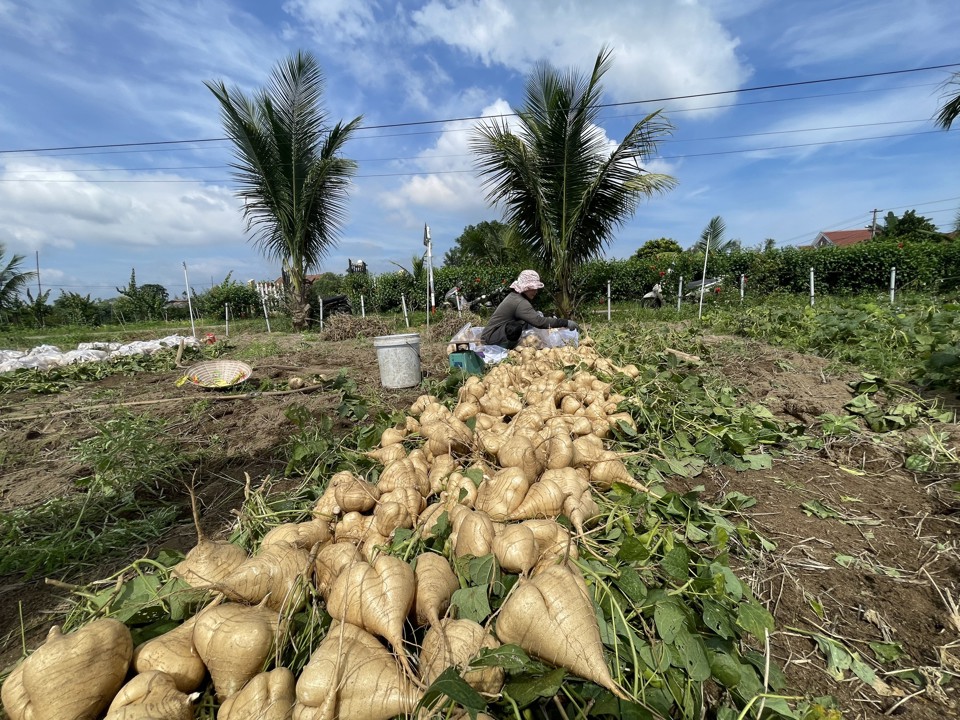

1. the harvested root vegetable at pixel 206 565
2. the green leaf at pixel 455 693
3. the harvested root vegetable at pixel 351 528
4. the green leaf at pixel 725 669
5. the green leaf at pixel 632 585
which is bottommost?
the green leaf at pixel 725 669

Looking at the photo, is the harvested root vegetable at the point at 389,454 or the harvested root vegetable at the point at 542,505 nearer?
the harvested root vegetable at the point at 542,505

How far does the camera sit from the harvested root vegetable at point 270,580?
1186 mm

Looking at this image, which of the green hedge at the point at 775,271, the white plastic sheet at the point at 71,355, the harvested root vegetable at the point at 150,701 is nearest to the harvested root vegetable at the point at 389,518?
the harvested root vegetable at the point at 150,701

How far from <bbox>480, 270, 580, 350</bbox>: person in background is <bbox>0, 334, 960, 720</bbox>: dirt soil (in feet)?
7.72

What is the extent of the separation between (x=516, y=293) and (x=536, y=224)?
483 centimetres

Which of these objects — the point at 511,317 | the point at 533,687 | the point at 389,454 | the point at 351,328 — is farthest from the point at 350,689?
the point at 351,328

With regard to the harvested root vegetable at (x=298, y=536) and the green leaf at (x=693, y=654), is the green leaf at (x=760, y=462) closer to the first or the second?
the green leaf at (x=693, y=654)

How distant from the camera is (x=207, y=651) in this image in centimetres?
104

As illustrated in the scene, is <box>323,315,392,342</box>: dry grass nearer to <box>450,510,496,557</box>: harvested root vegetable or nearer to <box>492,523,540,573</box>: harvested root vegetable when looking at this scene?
<box>450,510,496,557</box>: harvested root vegetable

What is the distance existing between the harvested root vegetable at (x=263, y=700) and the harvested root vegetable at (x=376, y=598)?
0.18 meters

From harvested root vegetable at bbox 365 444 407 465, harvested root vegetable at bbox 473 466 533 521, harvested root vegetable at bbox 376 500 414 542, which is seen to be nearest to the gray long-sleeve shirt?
harvested root vegetable at bbox 365 444 407 465

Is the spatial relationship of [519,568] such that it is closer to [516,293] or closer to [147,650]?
[147,650]

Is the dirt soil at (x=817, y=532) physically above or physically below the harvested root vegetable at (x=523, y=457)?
below

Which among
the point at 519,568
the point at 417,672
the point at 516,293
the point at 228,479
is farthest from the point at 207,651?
the point at 516,293
